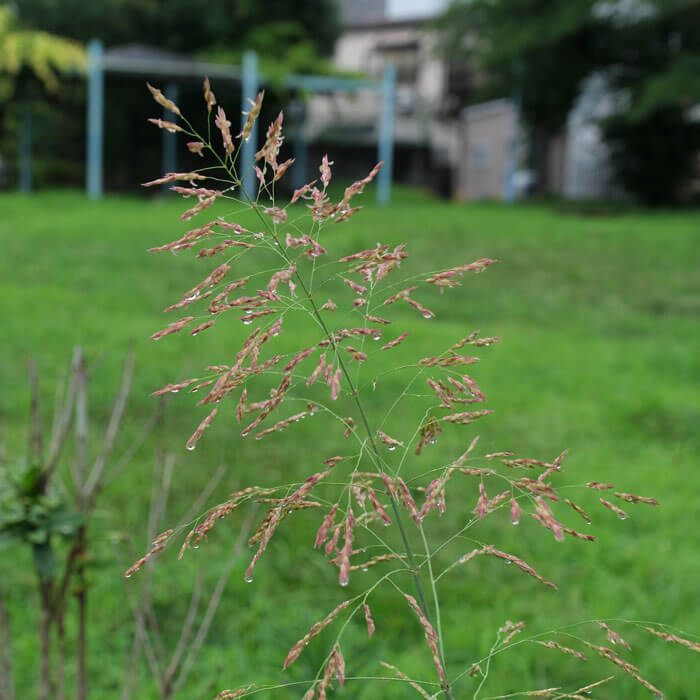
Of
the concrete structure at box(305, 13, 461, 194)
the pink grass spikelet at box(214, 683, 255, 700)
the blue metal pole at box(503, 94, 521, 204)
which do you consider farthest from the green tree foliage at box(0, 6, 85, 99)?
the pink grass spikelet at box(214, 683, 255, 700)

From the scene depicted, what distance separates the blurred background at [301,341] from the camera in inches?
105

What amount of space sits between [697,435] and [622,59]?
14135mm

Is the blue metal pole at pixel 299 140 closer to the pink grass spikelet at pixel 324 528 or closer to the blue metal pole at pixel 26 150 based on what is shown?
the blue metal pole at pixel 26 150

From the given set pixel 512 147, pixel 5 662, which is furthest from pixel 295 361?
pixel 512 147

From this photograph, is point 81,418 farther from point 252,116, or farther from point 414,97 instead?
point 414,97

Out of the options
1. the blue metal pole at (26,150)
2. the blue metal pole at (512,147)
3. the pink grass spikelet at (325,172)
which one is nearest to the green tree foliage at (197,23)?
the blue metal pole at (26,150)

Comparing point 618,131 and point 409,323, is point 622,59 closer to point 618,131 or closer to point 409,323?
point 618,131

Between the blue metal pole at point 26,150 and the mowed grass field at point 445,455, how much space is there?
324 inches

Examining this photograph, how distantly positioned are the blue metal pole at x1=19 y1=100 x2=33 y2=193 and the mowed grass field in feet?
27.0

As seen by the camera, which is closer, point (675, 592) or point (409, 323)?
point (675, 592)

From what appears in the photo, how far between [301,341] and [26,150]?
13181mm

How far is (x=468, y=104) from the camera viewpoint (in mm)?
23203

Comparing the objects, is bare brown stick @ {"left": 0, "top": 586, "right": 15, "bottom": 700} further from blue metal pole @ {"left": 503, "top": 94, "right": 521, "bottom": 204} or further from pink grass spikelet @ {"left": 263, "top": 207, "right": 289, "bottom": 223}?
blue metal pole @ {"left": 503, "top": 94, "right": 521, "bottom": 204}

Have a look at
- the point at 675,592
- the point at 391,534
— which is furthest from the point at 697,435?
the point at 391,534
